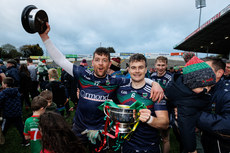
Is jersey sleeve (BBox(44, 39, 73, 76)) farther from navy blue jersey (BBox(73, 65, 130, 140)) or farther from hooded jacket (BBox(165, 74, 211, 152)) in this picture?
hooded jacket (BBox(165, 74, 211, 152))

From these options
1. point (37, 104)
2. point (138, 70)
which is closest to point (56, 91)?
point (37, 104)

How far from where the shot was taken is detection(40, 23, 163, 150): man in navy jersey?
1.96 meters

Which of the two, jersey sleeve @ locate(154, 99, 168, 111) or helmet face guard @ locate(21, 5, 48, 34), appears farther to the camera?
jersey sleeve @ locate(154, 99, 168, 111)

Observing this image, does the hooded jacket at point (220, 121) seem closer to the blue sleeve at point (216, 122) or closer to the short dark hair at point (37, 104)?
the blue sleeve at point (216, 122)

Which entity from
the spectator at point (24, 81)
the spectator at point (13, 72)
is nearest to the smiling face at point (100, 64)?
the spectator at point (13, 72)

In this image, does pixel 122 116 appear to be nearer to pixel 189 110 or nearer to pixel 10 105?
pixel 189 110

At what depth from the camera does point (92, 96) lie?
198 cm

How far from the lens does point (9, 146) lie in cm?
344

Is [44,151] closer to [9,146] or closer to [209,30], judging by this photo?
[9,146]

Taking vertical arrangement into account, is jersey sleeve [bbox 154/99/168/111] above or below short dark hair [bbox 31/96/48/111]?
above

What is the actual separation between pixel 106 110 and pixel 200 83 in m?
1.04

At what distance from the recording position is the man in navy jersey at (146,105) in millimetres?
1618

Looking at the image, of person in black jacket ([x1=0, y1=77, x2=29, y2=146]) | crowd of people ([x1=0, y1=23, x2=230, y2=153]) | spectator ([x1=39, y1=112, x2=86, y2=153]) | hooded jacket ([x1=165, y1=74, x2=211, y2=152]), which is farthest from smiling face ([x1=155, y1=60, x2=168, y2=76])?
person in black jacket ([x1=0, y1=77, x2=29, y2=146])

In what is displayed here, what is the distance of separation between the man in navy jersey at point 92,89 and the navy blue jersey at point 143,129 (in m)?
0.28
